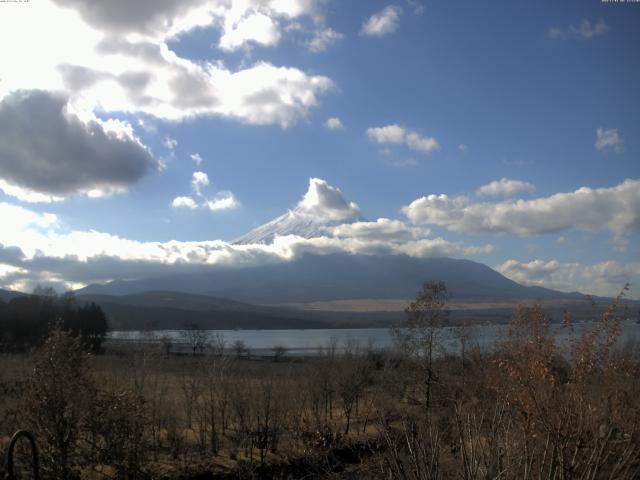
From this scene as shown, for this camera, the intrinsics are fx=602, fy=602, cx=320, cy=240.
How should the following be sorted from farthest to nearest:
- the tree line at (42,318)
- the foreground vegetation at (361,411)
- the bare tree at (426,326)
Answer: the tree line at (42,318)
the bare tree at (426,326)
the foreground vegetation at (361,411)

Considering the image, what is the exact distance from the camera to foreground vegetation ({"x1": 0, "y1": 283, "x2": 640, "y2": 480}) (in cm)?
814

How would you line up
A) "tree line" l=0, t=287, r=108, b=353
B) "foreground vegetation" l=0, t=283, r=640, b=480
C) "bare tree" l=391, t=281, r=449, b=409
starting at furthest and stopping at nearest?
"tree line" l=0, t=287, r=108, b=353, "bare tree" l=391, t=281, r=449, b=409, "foreground vegetation" l=0, t=283, r=640, b=480

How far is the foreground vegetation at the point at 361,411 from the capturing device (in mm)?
8141

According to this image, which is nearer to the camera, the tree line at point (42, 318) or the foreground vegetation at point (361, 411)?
the foreground vegetation at point (361, 411)

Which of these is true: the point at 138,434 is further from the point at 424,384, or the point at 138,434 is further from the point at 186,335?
the point at 186,335

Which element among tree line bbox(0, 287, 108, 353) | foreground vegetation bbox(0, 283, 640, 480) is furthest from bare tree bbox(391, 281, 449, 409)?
tree line bbox(0, 287, 108, 353)

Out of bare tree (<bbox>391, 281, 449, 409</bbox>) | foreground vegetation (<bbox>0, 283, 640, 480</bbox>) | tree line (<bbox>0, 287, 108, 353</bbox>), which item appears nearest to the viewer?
foreground vegetation (<bbox>0, 283, 640, 480</bbox>)

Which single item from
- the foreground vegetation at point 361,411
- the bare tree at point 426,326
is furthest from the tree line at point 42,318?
the bare tree at point 426,326

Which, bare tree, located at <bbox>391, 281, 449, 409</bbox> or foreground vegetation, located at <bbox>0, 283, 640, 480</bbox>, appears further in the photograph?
bare tree, located at <bbox>391, 281, 449, 409</bbox>

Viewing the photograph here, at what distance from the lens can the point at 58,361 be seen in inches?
577

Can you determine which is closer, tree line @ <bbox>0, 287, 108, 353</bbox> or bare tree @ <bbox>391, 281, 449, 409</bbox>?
bare tree @ <bbox>391, 281, 449, 409</bbox>

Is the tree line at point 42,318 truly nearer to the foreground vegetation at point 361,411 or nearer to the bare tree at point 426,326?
the foreground vegetation at point 361,411

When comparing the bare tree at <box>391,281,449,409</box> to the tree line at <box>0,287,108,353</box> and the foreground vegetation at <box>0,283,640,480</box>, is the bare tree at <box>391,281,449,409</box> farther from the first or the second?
the tree line at <box>0,287,108,353</box>

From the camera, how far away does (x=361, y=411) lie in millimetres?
35938
